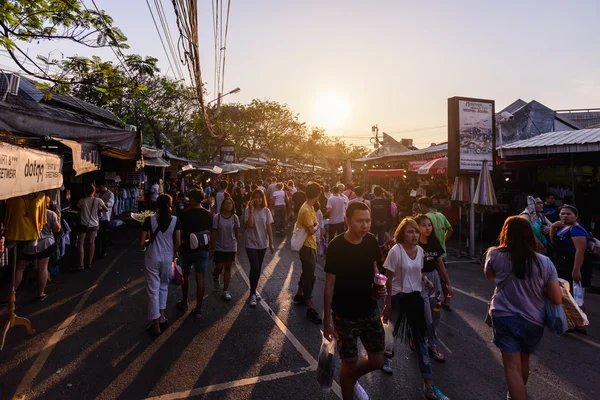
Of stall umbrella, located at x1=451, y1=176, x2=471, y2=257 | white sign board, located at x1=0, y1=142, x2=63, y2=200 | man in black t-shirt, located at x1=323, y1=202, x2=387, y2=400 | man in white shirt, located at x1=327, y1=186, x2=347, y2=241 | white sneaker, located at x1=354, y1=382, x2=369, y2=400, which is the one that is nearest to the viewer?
white sign board, located at x1=0, y1=142, x2=63, y2=200

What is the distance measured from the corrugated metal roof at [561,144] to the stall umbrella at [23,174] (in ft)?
37.8

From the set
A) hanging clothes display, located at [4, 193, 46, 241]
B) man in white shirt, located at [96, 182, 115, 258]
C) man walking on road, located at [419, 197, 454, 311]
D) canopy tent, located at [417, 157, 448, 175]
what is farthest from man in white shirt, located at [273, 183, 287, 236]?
hanging clothes display, located at [4, 193, 46, 241]

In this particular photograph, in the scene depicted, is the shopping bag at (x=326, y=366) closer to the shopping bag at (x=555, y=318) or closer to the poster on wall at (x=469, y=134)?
the shopping bag at (x=555, y=318)

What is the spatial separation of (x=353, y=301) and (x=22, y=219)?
5.14 m

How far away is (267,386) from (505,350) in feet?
7.25

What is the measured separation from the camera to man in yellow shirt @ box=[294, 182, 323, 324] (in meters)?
5.32

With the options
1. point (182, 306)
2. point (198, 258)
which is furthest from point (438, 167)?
point (182, 306)

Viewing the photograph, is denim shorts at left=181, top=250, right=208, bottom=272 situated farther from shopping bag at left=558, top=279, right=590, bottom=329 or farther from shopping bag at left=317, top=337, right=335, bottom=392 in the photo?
shopping bag at left=558, top=279, right=590, bottom=329

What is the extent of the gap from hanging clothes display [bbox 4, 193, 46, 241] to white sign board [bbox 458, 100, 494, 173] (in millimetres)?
9983

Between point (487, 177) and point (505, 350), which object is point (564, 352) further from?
point (487, 177)

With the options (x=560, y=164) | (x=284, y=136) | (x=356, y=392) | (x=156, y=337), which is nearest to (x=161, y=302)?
(x=156, y=337)

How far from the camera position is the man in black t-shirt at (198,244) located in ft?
17.5

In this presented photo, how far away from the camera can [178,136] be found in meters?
24.0

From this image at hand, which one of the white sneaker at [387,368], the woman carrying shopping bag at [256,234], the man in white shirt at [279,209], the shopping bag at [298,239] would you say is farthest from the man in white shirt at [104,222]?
the white sneaker at [387,368]
